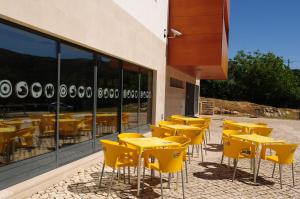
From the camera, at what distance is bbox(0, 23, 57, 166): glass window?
4.74 m

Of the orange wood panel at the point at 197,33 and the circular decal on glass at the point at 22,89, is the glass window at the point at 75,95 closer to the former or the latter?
the circular decal on glass at the point at 22,89

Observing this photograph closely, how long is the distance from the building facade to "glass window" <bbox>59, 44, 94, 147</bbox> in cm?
2

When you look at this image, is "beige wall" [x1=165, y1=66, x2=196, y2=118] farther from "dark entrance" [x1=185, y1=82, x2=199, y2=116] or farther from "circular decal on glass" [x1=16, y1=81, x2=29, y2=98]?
"circular decal on glass" [x1=16, y1=81, x2=29, y2=98]

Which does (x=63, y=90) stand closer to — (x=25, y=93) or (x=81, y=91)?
(x=81, y=91)

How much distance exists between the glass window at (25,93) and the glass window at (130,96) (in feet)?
13.7

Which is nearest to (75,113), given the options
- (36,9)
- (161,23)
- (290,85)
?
(36,9)

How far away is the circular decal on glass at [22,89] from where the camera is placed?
4.96 meters

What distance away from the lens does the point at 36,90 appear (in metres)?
5.41

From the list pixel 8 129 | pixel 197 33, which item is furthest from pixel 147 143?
pixel 197 33

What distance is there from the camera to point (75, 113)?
6898 mm

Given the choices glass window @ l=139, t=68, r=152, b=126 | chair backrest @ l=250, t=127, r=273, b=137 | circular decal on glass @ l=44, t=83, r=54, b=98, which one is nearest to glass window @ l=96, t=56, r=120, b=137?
circular decal on glass @ l=44, t=83, r=54, b=98

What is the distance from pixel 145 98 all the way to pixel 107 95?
12.1 ft

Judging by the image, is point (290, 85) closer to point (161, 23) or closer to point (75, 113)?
point (161, 23)

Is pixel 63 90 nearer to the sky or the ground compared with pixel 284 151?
nearer to the sky
